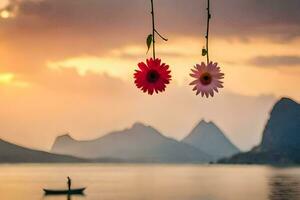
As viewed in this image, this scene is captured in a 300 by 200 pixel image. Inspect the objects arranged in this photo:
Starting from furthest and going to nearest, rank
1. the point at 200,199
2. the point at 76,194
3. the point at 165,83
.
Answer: the point at 76,194 → the point at 200,199 → the point at 165,83

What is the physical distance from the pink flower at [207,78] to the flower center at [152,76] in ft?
0.32

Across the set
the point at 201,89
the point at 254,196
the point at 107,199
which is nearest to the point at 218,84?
the point at 201,89

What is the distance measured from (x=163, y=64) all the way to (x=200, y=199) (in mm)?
69453

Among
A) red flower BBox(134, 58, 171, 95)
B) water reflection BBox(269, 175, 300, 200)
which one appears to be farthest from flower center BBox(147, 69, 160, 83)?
water reflection BBox(269, 175, 300, 200)

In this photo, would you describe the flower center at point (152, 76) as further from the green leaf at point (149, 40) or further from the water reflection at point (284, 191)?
the water reflection at point (284, 191)

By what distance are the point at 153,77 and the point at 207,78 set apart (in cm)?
14

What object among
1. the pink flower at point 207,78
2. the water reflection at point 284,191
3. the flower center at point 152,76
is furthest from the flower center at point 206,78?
the water reflection at point 284,191

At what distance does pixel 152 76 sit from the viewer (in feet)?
6.02

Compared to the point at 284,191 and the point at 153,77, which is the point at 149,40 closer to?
the point at 153,77

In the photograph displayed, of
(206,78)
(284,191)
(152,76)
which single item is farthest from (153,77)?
(284,191)

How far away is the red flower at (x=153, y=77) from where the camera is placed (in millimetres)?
1818

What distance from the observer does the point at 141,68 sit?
186cm

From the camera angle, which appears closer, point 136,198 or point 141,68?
point 141,68

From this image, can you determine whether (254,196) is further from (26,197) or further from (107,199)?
(26,197)
